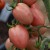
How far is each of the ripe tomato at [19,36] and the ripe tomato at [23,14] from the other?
2cm

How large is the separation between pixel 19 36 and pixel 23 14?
66 mm

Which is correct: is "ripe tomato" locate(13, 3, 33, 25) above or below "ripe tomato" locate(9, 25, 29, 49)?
above

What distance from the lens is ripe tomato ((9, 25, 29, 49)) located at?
1.73 feet

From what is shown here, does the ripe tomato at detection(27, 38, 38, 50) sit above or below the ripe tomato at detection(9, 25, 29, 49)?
below

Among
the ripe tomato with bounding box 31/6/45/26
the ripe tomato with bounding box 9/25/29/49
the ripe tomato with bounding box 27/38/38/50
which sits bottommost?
the ripe tomato with bounding box 27/38/38/50

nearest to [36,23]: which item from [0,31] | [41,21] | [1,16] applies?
[41,21]

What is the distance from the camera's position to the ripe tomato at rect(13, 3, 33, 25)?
0.52 m

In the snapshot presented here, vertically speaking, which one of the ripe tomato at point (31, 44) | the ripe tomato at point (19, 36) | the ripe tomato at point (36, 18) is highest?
the ripe tomato at point (36, 18)

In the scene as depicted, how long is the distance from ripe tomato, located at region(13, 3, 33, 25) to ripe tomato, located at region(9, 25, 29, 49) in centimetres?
2

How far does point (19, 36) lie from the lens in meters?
0.53

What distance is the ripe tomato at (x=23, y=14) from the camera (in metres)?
0.52

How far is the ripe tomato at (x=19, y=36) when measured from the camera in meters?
0.53

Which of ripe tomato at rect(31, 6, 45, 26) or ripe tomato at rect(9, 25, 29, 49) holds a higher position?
ripe tomato at rect(31, 6, 45, 26)

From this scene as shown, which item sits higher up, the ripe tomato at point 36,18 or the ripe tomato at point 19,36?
the ripe tomato at point 36,18
